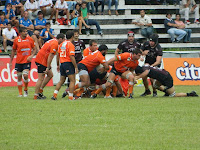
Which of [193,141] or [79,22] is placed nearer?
[193,141]

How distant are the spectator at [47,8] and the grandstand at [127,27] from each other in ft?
2.68

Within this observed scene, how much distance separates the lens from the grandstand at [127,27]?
85.5 feet

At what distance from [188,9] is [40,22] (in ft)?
28.5

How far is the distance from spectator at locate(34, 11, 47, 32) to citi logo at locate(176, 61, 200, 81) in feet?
23.6

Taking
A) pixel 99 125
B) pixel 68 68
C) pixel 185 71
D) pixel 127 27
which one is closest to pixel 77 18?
pixel 127 27

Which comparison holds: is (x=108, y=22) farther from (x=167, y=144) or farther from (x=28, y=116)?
(x=167, y=144)

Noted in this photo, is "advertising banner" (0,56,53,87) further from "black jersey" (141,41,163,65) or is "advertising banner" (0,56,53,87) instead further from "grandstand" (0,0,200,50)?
"black jersey" (141,41,163,65)

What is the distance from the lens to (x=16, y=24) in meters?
23.8

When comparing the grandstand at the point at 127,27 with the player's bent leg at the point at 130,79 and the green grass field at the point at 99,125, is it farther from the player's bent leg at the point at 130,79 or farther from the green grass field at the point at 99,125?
the green grass field at the point at 99,125

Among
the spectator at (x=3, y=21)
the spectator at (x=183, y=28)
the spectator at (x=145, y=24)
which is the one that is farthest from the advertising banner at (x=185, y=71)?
the spectator at (x=3, y=21)

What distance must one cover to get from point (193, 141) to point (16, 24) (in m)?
17.3

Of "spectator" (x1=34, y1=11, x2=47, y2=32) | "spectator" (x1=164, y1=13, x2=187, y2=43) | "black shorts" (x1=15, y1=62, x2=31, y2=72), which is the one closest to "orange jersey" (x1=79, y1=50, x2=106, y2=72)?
"black shorts" (x1=15, y1=62, x2=31, y2=72)

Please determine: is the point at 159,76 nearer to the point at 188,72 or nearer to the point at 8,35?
the point at 188,72

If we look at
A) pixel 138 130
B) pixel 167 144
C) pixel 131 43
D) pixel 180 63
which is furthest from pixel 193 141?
pixel 180 63
